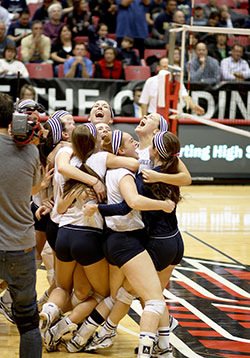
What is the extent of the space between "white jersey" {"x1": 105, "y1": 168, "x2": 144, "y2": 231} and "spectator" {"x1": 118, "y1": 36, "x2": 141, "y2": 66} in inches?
399

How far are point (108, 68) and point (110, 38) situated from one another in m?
2.02

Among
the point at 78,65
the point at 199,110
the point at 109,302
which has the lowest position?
the point at 199,110

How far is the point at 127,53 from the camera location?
15039mm

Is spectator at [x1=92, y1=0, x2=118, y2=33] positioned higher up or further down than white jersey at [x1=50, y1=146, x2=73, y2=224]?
higher up

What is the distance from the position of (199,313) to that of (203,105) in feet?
26.1

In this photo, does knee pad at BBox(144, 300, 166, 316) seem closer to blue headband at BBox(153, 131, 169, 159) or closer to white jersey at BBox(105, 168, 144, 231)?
white jersey at BBox(105, 168, 144, 231)

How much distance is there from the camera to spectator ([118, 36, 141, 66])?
49.1ft

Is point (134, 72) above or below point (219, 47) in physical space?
below

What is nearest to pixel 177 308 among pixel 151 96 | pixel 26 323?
pixel 26 323

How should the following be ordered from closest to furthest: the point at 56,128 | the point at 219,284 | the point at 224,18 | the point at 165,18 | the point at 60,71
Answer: the point at 56,128
the point at 219,284
the point at 60,71
the point at 165,18
the point at 224,18

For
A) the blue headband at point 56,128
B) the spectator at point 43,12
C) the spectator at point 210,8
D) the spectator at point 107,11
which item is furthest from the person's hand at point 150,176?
the spectator at point 210,8

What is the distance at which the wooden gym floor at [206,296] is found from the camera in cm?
547

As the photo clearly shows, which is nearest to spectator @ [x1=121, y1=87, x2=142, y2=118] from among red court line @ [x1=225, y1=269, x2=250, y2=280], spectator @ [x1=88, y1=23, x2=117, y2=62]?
spectator @ [x1=88, y1=23, x2=117, y2=62]

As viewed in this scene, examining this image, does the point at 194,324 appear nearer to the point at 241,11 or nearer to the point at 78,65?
the point at 78,65
